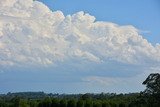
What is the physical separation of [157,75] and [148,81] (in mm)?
2831

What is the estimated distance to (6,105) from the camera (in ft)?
535

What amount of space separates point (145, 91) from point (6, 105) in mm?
84406

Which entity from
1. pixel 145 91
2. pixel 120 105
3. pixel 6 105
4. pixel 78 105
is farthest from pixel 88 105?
pixel 145 91

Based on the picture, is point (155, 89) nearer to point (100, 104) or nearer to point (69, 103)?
point (100, 104)

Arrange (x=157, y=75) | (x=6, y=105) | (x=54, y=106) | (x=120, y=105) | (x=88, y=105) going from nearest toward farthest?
(x=157, y=75) → (x=120, y=105) → (x=88, y=105) → (x=54, y=106) → (x=6, y=105)

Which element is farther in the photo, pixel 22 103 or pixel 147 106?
pixel 22 103

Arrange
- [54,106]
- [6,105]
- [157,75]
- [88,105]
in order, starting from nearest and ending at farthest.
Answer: [157,75], [88,105], [54,106], [6,105]

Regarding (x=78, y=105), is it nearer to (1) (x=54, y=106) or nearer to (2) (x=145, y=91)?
(1) (x=54, y=106)

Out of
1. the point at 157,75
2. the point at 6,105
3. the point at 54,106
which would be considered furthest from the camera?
the point at 6,105

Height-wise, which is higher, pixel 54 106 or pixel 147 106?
pixel 54 106

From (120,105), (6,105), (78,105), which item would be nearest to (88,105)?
(78,105)

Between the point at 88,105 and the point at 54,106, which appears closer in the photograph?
the point at 88,105

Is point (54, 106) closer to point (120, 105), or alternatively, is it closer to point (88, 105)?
point (88, 105)

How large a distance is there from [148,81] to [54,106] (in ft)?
234
